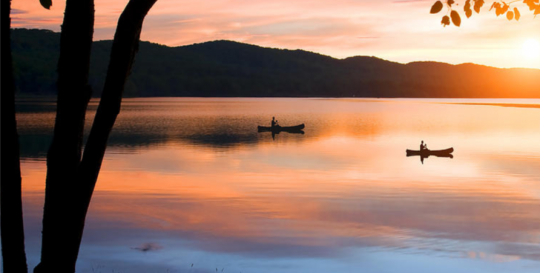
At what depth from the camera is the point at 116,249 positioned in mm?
14008

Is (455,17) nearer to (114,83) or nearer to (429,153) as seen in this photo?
(114,83)

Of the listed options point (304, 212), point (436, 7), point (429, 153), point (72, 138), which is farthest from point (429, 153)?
point (72, 138)

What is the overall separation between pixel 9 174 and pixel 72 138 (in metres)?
0.58

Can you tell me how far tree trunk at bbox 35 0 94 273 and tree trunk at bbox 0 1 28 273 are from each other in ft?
1.24

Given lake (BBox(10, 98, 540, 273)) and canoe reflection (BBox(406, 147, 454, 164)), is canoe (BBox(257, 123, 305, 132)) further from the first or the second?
canoe reflection (BBox(406, 147, 454, 164))

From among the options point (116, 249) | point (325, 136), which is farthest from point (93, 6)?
point (325, 136)

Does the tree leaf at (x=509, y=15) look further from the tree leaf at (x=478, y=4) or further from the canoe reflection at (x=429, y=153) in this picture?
the canoe reflection at (x=429, y=153)

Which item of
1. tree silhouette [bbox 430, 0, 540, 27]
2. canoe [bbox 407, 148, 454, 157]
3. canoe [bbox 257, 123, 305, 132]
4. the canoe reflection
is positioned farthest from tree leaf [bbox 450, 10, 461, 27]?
canoe [bbox 257, 123, 305, 132]

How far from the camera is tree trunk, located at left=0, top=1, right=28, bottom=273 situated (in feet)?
15.8

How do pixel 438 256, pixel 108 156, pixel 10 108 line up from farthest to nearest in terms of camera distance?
pixel 108 156 → pixel 438 256 → pixel 10 108

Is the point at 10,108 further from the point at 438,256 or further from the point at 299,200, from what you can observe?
the point at 299,200

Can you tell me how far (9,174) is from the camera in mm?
4875

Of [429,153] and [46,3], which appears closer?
[46,3]

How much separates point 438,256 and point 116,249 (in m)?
6.95
